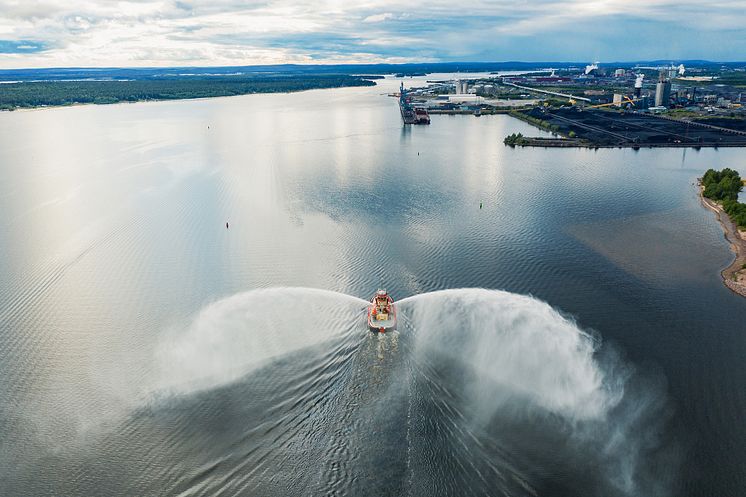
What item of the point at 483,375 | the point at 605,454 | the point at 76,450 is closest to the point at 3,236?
the point at 76,450

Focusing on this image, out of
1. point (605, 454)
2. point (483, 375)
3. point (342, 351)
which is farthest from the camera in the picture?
point (342, 351)

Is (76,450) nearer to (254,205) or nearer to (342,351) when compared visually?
(342,351)

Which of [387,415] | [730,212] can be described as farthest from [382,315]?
[730,212]

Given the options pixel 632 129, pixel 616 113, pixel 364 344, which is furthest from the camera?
pixel 616 113

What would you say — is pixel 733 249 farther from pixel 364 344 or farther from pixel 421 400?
pixel 421 400

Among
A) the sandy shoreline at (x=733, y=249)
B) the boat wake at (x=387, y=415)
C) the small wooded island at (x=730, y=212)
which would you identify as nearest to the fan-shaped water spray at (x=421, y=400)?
the boat wake at (x=387, y=415)
